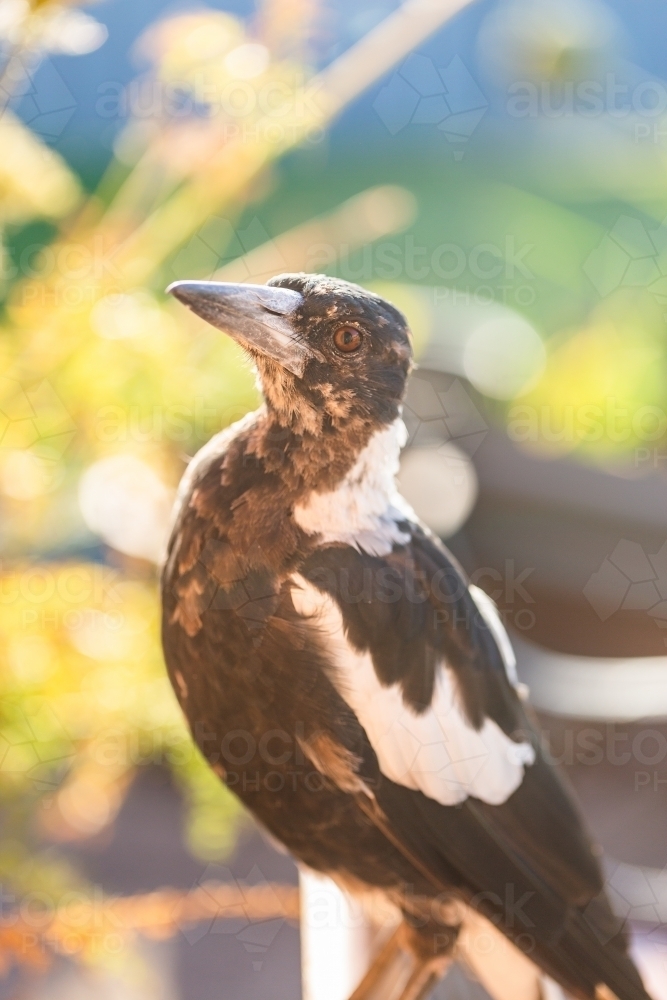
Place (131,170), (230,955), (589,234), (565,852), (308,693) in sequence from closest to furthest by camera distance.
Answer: (308,693) < (565,852) < (230,955) < (131,170) < (589,234)

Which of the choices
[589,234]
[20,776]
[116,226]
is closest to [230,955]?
[20,776]

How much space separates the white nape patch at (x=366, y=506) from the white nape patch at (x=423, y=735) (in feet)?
0.15

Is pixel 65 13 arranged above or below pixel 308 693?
above

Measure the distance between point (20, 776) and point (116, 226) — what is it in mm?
530

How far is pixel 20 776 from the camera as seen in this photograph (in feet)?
2.87

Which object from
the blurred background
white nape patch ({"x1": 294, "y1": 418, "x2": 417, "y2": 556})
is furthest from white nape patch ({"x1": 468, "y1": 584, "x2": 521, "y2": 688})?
the blurred background

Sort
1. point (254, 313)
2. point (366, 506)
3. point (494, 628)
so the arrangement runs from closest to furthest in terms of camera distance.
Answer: point (254, 313), point (366, 506), point (494, 628)

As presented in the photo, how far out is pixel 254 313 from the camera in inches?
22.1

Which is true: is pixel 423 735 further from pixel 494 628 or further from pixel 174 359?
pixel 174 359

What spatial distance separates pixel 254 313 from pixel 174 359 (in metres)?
0.29

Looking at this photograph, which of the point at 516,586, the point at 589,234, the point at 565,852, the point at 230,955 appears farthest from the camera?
the point at 589,234

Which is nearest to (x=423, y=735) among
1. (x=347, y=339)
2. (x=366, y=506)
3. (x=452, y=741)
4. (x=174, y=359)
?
(x=452, y=741)

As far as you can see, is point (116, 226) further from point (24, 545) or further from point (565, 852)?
point (565, 852)

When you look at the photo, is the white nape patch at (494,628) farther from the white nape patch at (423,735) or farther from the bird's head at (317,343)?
the bird's head at (317,343)
